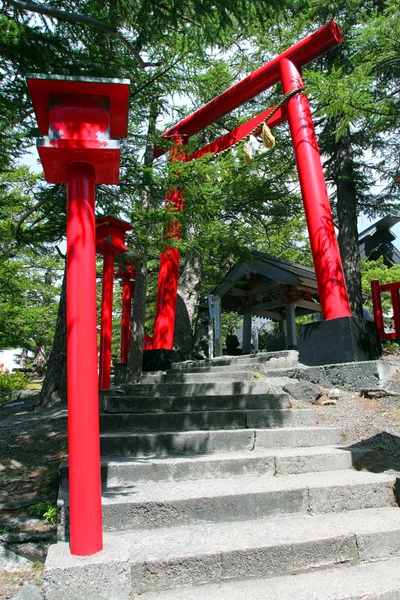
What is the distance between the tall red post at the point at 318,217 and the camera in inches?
256

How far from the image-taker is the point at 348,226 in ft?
33.4

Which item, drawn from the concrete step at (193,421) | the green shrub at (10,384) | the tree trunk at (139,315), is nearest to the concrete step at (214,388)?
the concrete step at (193,421)

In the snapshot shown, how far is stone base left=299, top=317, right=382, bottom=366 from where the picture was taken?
5.96 meters

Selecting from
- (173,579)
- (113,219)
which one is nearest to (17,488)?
(173,579)

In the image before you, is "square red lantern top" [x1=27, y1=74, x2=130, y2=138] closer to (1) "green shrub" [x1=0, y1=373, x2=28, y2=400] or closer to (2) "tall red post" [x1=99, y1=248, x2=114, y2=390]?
(2) "tall red post" [x1=99, y1=248, x2=114, y2=390]

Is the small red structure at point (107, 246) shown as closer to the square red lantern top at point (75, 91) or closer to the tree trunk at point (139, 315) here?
the tree trunk at point (139, 315)

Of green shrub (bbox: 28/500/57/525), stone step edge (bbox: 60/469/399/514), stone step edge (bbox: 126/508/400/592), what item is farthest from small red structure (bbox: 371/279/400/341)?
green shrub (bbox: 28/500/57/525)

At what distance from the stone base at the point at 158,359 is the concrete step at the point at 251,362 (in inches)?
9.6

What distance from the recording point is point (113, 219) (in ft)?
24.3

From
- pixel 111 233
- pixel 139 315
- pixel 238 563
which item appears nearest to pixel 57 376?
pixel 139 315

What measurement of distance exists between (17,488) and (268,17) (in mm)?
5243

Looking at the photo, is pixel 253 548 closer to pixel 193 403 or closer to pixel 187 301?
pixel 193 403

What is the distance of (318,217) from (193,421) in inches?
146

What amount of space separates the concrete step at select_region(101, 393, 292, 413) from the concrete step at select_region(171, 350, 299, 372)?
1518mm
